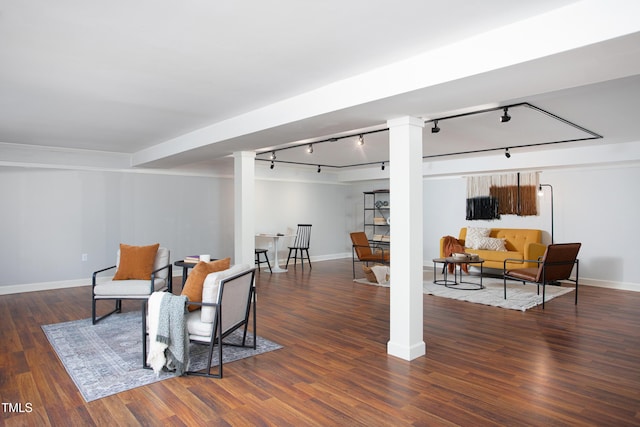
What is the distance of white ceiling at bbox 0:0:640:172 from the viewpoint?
85.6 inches

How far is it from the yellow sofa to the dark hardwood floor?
2.06m

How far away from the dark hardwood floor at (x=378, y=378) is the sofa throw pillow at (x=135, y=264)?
0.83 meters

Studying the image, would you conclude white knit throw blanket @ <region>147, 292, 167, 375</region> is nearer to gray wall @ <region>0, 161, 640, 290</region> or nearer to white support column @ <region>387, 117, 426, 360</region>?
white support column @ <region>387, 117, 426, 360</region>

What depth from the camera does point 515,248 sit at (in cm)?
805

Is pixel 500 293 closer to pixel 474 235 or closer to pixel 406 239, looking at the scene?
pixel 474 235

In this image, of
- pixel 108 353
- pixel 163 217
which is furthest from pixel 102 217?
pixel 108 353

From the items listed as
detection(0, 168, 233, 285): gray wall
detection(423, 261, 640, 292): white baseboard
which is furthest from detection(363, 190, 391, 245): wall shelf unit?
detection(423, 261, 640, 292): white baseboard

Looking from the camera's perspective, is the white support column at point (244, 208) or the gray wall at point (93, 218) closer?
the white support column at point (244, 208)

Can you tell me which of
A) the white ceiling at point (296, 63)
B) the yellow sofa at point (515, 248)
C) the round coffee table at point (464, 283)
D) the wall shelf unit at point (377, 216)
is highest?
the white ceiling at point (296, 63)

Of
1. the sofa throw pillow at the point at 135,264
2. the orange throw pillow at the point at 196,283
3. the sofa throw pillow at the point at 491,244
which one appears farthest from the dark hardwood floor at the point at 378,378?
the sofa throw pillow at the point at 491,244

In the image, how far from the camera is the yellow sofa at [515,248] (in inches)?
286

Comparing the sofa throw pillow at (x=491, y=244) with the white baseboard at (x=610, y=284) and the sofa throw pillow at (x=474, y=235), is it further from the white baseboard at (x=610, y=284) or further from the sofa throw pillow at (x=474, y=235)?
the white baseboard at (x=610, y=284)

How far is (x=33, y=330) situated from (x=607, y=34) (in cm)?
566

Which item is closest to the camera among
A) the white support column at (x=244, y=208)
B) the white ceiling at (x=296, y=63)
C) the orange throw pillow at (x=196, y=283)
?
the white ceiling at (x=296, y=63)
